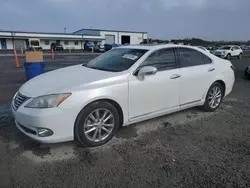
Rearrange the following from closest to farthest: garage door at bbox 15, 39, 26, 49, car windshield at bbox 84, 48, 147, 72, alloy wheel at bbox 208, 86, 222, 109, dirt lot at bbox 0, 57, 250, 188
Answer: dirt lot at bbox 0, 57, 250, 188, car windshield at bbox 84, 48, 147, 72, alloy wheel at bbox 208, 86, 222, 109, garage door at bbox 15, 39, 26, 49

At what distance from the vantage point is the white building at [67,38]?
158 feet

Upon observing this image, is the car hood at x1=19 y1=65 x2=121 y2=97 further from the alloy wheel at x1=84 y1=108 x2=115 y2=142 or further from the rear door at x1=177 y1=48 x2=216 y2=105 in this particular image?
the rear door at x1=177 y1=48 x2=216 y2=105

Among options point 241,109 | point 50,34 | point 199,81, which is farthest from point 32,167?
point 50,34

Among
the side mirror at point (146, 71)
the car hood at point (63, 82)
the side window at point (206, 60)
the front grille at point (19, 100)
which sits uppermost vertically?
the side window at point (206, 60)

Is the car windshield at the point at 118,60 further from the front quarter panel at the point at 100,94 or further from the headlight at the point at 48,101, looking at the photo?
the headlight at the point at 48,101

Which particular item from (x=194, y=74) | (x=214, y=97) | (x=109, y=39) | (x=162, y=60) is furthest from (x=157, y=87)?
(x=109, y=39)

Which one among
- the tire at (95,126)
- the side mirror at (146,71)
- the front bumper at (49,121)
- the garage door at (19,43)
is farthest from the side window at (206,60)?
the garage door at (19,43)

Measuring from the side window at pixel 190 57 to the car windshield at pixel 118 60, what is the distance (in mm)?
871

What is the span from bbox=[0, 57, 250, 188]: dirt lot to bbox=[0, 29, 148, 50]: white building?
5215 centimetres

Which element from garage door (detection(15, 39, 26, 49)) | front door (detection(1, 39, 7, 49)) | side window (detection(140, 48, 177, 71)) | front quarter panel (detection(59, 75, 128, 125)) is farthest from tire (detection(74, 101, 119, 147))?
front door (detection(1, 39, 7, 49))

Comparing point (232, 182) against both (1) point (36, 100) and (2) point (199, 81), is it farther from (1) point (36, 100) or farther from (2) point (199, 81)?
(1) point (36, 100)

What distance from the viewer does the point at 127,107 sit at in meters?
3.24

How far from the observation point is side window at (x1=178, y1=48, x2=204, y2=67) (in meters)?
4.00

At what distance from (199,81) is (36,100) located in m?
3.10
